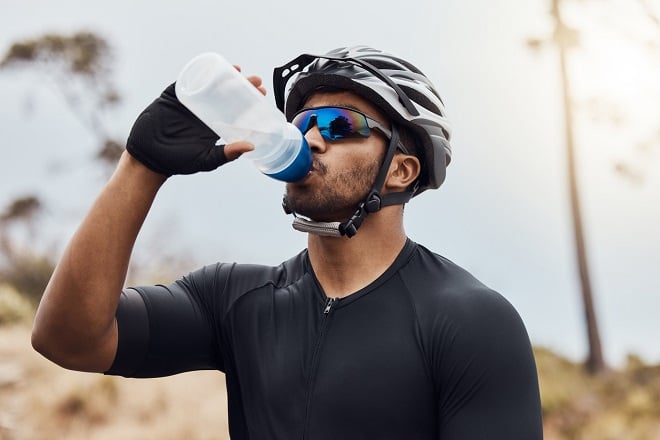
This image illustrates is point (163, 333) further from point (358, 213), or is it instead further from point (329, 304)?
point (358, 213)

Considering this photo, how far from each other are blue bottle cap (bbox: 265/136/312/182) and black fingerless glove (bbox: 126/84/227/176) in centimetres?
30

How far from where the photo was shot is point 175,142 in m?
3.48

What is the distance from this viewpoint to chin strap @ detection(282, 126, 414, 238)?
12.6 feet

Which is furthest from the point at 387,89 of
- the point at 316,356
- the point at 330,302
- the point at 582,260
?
the point at 582,260

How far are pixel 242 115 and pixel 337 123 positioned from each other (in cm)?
42

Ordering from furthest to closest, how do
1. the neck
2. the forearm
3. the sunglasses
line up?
the neck
the sunglasses
the forearm

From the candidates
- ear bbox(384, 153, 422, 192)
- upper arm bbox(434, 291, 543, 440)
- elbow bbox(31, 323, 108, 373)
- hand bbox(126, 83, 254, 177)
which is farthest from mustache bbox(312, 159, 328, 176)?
elbow bbox(31, 323, 108, 373)

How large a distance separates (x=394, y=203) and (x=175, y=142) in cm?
104

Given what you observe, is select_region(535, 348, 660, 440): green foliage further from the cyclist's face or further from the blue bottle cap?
the blue bottle cap

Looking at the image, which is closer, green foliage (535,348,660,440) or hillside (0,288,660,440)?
hillside (0,288,660,440)

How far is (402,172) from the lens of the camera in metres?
4.13

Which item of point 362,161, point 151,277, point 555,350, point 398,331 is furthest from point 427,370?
point 151,277

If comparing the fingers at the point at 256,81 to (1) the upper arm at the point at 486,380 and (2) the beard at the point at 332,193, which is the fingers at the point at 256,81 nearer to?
(2) the beard at the point at 332,193

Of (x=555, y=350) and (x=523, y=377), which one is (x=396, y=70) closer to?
(x=523, y=377)
